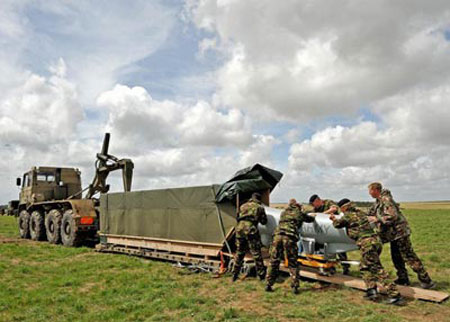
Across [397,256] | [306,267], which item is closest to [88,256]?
[306,267]

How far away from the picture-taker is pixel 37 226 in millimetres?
16688

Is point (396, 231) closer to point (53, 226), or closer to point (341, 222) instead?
point (341, 222)

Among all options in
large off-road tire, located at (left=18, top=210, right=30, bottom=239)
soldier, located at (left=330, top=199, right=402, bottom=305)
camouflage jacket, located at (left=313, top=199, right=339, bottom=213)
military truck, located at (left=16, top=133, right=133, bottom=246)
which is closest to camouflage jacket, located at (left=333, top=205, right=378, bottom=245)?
soldier, located at (left=330, top=199, right=402, bottom=305)

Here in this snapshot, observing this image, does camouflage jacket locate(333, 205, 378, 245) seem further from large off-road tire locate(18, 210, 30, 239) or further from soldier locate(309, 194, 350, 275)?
large off-road tire locate(18, 210, 30, 239)

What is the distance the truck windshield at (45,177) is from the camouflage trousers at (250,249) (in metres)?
12.7

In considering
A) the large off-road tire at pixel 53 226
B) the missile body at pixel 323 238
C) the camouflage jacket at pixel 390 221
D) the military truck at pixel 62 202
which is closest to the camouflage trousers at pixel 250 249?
the missile body at pixel 323 238

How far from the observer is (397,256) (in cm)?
738

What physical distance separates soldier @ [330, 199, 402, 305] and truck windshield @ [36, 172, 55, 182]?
14576 mm

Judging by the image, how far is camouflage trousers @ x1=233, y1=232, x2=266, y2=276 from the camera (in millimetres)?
7977

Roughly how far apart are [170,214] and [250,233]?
3098mm

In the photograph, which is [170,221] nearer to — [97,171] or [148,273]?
[148,273]

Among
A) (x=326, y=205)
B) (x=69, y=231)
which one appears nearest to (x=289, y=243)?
(x=326, y=205)

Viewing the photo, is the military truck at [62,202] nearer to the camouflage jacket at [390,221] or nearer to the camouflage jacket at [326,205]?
the camouflage jacket at [326,205]

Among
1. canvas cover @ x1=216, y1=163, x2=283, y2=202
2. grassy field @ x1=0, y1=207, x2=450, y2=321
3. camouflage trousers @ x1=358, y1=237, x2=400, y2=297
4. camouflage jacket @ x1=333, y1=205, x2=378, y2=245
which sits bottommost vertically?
grassy field @ x1=0, y1=207, x2=450, y2=321
